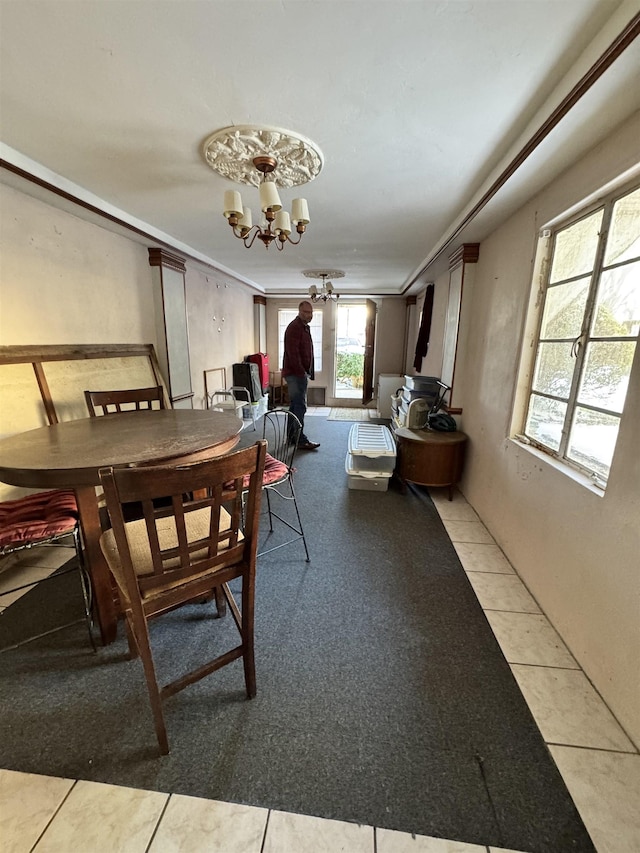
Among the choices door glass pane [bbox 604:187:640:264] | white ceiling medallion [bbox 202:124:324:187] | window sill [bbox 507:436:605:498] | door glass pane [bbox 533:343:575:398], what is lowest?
window sill [bbox 507:436:605:498]

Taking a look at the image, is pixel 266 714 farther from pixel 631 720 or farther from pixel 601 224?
pixel 601 224

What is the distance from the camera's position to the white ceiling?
1016 mm

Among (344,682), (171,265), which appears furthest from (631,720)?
(171,265)

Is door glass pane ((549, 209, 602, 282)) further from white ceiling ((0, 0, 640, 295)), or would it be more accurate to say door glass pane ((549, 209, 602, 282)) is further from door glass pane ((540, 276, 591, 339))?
white ceiling ((0, 0, 640, 295))

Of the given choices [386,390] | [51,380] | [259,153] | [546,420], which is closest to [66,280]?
[51,380]

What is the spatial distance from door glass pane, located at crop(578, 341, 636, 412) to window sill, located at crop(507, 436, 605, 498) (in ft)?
1.09

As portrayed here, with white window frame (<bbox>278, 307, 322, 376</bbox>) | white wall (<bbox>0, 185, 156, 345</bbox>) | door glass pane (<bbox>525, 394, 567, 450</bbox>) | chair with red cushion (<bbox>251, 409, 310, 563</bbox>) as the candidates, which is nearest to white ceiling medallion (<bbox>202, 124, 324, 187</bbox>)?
white wall (<bbox>0, 185, 156, 345</bbox>)

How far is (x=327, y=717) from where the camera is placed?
120cm

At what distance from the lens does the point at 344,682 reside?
1.33 m

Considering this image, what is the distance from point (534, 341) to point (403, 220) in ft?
4.82

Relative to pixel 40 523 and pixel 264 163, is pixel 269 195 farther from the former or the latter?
pixel 40 523

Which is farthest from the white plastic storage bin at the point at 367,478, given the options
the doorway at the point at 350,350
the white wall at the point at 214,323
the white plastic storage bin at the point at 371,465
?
the doorway at the point at 350,350

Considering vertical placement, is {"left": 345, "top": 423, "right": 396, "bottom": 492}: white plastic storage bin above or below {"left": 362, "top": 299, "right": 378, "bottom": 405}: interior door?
below

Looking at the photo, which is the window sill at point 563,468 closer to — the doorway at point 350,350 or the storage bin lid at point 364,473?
the storage bin lid at point 364,473
